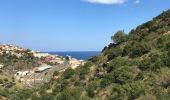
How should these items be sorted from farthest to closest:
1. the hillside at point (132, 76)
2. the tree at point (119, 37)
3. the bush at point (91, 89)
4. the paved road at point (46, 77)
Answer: the paved road at point (46, 77) < the tree at point (119, 37) < the bush at point (91, 89) < the hillside at point (132, 76)

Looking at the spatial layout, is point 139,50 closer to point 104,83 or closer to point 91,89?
point 104,83

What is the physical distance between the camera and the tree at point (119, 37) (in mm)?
56250

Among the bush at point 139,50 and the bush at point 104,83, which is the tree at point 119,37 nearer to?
the bush at point 139,50

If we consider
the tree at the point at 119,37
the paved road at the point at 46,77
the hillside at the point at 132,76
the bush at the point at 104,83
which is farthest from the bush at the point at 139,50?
the paved road at the point at 46,77

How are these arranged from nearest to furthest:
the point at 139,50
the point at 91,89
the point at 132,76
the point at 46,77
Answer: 1. the point at 132,76
2. the point at 91,89
3. the point at 139,50
4. the point at 46,77

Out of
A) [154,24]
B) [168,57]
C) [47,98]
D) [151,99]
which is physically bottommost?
[47,98]

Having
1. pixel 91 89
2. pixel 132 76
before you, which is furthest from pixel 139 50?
pixel 132 76

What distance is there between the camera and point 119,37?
5706 centimetres

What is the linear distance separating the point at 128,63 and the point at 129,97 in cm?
938

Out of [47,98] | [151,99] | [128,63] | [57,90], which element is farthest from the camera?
[57,90]

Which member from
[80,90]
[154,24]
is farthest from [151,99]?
[154,24]

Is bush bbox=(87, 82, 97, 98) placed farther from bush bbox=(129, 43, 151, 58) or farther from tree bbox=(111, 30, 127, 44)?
tree bbox=(111, 30, 127, 44)

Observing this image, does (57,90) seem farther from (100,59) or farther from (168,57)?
(168,57)

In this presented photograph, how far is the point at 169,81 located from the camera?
2538 cm
